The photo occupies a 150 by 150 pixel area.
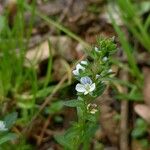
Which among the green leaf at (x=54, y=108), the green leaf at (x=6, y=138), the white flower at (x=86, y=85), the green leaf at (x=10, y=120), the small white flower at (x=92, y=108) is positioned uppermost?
the white flower at (x=86, y=85)

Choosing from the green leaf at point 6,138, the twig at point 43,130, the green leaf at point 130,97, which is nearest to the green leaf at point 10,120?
the green leaf at point 6,138

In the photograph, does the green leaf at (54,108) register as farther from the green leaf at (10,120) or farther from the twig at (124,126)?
the green leaf at (10,120)

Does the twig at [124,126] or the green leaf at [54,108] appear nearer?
the twig at [124,126]

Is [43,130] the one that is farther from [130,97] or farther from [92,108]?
[92,108]

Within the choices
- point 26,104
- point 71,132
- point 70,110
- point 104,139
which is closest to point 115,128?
point 104,139

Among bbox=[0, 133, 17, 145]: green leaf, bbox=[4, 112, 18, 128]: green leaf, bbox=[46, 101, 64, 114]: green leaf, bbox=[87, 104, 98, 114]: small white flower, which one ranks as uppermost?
bbox=[87, 104, 98, 114]: small white flower

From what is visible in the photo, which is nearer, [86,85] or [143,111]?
[86,85]

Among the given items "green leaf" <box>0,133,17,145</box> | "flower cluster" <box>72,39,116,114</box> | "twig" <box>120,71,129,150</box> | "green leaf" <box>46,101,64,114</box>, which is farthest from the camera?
"green leaf" <box>46,101,64,114</box>

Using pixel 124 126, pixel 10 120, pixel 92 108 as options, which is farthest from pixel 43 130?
pixel 92 108

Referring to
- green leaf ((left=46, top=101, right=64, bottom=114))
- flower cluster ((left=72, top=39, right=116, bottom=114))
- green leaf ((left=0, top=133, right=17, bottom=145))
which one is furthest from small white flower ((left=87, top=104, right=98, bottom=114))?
green leaf ((left=46, top=101, right=64, bottom=114))

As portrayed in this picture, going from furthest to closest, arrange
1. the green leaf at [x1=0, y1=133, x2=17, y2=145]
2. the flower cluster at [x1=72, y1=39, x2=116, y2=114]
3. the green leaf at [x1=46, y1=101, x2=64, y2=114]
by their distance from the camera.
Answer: the green leaf at [x1=46, y1=101, x2=64, y2=114] < the green leaf at [x1=0, y1=133, x2=17, y2=145] < the flower cluster at [x1=72, y1=39, x2=116, y2=114]

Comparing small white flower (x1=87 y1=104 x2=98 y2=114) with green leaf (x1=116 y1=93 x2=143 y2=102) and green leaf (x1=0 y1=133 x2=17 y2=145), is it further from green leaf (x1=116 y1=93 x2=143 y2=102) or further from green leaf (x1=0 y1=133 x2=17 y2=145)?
green leaf (x1=116 y1=93 x2=143 y2=102)
